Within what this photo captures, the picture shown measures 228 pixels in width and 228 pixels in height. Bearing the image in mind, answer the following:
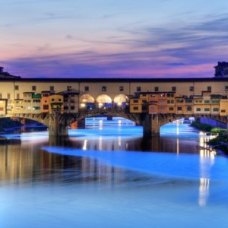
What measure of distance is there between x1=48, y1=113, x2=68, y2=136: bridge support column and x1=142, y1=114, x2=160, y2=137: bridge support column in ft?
26.4

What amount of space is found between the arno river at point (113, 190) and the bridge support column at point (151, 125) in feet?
63.2

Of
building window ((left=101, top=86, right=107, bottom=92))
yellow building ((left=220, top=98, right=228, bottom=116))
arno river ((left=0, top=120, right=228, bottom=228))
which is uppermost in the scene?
building window ((left=101, top=86, right=107, bottom=92))

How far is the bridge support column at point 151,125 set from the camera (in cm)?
5278

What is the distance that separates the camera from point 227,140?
37531mm

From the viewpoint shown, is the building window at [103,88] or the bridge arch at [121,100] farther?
the bridge arch at [121,100]

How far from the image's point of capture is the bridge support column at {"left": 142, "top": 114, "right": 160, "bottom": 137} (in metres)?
52.8

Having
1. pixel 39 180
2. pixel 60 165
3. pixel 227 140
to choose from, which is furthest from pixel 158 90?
pixel 39 180

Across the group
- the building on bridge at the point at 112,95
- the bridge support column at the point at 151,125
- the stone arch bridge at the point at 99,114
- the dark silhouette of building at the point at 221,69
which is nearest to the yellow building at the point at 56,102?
the building on bridge at the point at 112,95

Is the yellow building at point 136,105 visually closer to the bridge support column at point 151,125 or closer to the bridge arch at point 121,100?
the bridge support column at point 151,125

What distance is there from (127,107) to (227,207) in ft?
122

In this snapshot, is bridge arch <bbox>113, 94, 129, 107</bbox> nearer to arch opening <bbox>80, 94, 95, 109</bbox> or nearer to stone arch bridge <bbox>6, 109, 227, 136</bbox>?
stone arch bridge <bbox>6, 109, 227, 136</bbox>

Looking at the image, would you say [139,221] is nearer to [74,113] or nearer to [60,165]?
[60,165]

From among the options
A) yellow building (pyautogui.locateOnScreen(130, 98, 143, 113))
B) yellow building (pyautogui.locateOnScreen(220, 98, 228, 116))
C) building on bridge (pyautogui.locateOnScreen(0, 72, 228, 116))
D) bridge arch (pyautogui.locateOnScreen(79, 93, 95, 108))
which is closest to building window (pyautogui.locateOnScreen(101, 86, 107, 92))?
building on bridge (pyautogui.locateOnScreen(0, 72, 228, 116))

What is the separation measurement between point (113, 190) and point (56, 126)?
33429mm
